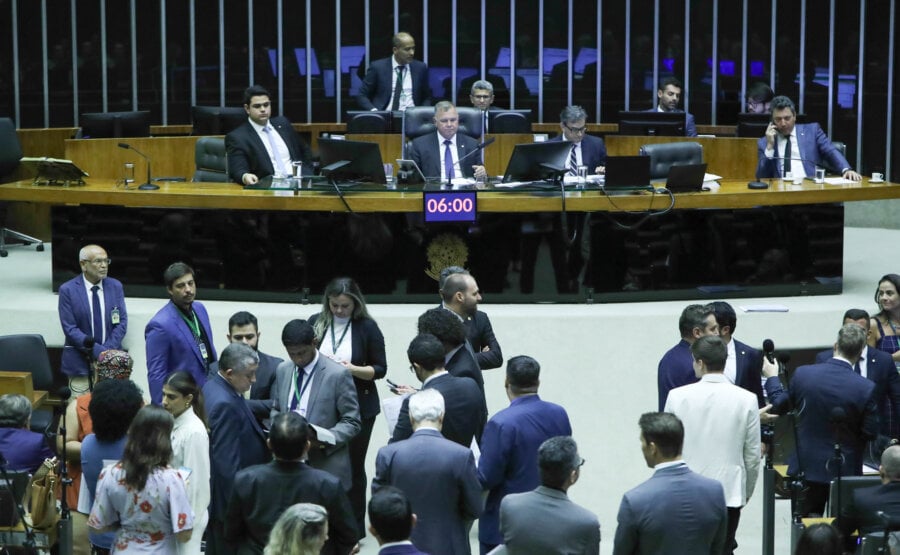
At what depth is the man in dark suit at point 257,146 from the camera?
31.6ft

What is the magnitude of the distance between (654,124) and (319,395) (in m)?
6.62

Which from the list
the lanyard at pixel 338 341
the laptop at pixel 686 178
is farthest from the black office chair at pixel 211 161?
the lanyard at pixel 338 341

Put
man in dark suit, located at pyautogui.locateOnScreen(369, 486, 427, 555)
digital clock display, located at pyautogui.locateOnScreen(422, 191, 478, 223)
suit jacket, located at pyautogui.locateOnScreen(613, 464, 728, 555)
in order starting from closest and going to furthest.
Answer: man in dark suit, located at pyautogui.locateOnScreen(369, 486, 427, 555)
suit jacket, located at pyautogui.locateOnScreen(613, 464, 728, 555)
digital clock display, located at pyautogui.locateOnScreen(422, 191, 478, 223)

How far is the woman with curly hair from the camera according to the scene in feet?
16.4

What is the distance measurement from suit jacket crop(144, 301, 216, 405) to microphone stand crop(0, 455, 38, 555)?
107cm

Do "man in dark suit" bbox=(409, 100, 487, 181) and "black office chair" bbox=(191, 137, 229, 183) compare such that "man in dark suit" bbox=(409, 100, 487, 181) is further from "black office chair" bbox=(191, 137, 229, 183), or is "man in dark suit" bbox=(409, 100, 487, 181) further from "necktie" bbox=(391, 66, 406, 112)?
"necktie" bbox=(391, 66, 406, 112)

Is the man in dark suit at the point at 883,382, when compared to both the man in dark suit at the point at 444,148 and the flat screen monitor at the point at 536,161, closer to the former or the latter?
the flat screen monitor at the point at 536,161

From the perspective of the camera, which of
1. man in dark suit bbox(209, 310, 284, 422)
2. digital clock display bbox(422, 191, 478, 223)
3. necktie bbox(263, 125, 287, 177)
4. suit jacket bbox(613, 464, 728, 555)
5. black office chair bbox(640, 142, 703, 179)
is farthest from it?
black office chair bbox(640, 142, 703, 179)

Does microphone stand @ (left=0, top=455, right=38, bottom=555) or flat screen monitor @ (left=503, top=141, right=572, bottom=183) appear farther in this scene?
flat screen monitor @ (left=503, top=141, right=572, bottom=183)

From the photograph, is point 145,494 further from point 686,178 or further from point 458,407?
point 686,178

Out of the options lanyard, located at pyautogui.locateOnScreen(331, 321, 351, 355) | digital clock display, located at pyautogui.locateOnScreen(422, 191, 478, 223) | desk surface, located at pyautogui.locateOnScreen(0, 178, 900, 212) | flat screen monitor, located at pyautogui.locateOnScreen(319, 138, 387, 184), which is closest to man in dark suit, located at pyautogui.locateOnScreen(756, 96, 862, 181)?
desk surface, located at pyautogui.locateOnScreen(0, 178, 900, 212)

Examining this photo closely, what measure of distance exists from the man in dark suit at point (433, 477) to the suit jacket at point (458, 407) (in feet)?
1.34

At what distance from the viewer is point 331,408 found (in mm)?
6004

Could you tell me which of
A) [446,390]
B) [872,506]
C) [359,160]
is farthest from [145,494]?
[359,160]
